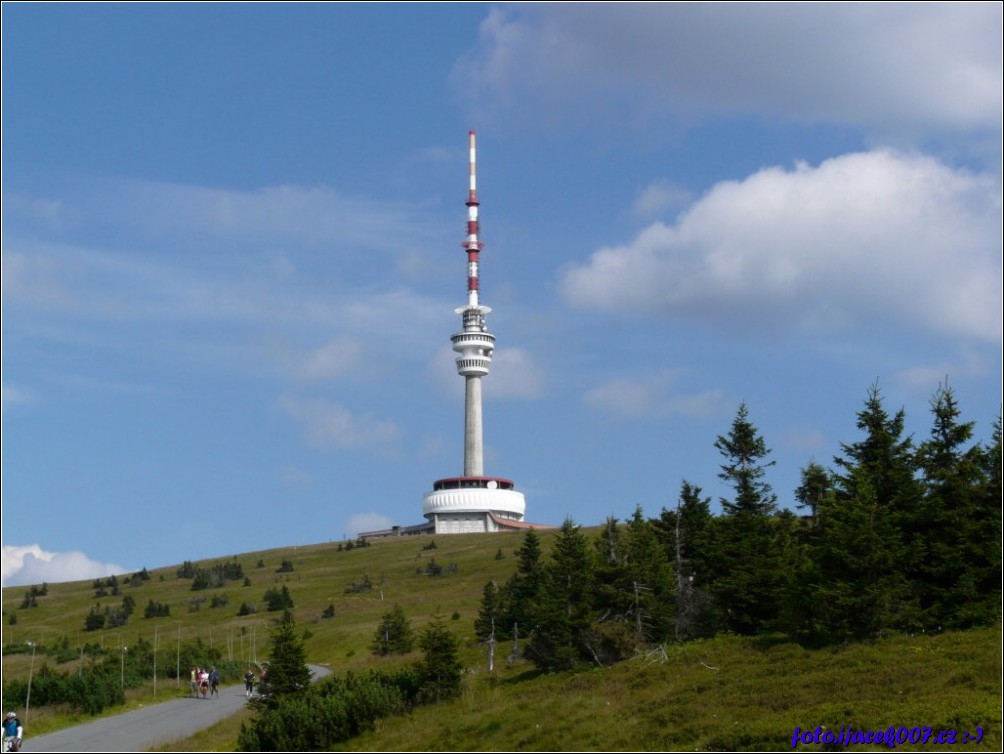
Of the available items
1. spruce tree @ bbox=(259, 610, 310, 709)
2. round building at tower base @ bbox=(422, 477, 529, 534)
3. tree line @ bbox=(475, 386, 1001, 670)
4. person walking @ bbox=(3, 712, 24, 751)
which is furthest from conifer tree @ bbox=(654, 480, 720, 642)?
round building at tower base @ bbox=(422, 477, 529, 534)

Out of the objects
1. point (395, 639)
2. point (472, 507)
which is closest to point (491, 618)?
point (395, 639)

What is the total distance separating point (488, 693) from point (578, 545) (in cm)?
1192

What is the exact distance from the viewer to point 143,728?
45562 millimetres

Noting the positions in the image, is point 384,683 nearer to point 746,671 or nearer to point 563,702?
point 563,702

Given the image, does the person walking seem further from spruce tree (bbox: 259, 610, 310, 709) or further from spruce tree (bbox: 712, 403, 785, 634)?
spruce tree (bbox: 712, 403, 785, 634)

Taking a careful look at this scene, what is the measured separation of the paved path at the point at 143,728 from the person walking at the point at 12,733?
1.09m

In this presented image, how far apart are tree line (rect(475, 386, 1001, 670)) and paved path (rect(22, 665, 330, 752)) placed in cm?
1213

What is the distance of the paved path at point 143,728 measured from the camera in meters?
41.5

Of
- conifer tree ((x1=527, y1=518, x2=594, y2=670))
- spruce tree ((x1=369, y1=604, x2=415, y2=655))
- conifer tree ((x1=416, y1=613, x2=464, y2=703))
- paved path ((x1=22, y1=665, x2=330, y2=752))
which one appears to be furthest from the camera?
spruce tree ((x1=369, y1=604, x2=415, y2=655))

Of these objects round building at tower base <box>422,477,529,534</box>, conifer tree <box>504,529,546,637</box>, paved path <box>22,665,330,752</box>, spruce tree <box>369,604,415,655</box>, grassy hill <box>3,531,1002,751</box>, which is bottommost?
paved path <box>22,665,330,752</box>

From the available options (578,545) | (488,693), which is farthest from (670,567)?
(488,693)

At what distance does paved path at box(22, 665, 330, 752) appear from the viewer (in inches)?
1635

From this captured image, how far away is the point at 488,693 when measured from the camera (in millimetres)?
46625

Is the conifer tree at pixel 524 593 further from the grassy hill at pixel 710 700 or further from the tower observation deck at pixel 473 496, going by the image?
the tower observation deck at pixel 473 496
